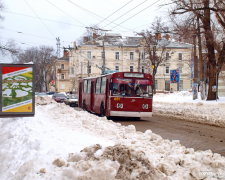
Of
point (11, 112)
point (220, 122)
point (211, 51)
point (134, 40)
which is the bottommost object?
point (220, 122)

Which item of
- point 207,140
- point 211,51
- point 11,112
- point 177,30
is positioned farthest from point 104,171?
point 211,51

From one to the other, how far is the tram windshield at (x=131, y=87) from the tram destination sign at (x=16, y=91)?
956 cm

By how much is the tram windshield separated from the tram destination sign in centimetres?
956

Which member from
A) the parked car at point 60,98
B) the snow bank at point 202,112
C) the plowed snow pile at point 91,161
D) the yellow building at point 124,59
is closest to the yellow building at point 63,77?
the yellow building at point 124,59

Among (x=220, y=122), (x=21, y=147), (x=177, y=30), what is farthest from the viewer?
(x=177, y=30)

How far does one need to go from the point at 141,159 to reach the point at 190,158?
4.63 ft

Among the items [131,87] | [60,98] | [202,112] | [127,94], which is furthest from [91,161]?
[60,98]

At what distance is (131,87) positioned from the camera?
19734 mm

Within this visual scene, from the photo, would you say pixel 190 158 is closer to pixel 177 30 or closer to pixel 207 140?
pixel 207 140

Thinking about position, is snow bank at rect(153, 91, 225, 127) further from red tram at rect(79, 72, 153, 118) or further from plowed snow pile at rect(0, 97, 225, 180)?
plowed snow pile at rect(0, 97, 225, 180)

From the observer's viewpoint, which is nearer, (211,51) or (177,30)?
(177,30)

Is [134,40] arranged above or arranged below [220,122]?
above

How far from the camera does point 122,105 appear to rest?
64.0ft

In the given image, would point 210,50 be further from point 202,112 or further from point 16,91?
point 16,91
